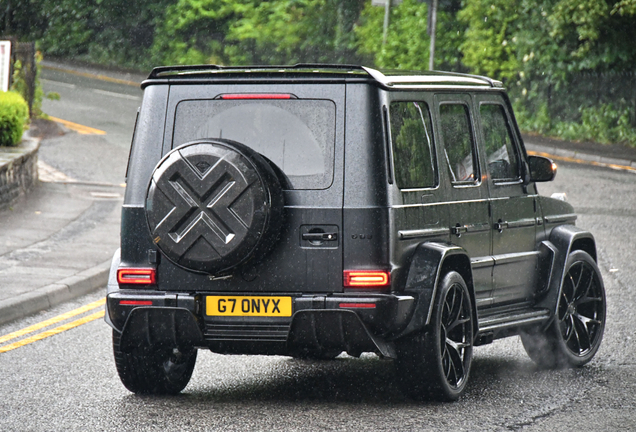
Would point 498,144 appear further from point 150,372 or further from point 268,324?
point 150,372

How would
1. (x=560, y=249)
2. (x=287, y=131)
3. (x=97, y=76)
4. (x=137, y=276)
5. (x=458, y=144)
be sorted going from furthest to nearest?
(x=97, y=76) → (x=560, y=249) → (x=458, y=144) → (x=137, y=276) → (x=287, y=131)

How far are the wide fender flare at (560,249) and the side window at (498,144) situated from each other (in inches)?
21.0

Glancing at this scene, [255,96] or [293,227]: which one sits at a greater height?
[255,96]

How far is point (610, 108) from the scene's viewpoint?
26.9 metres

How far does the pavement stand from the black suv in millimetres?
3356

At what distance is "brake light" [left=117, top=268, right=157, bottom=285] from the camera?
20.2 feet

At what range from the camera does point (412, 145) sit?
6.27 metres

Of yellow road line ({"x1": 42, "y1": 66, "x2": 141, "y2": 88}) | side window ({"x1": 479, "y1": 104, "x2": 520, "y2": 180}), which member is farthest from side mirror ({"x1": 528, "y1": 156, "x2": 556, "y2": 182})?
yellow road line ({"x1": 42, "y1": 66, "x2": 141, "y2": 88})

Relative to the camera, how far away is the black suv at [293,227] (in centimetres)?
586

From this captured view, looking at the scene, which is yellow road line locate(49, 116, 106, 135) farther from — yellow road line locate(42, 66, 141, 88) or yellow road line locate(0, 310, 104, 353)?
yellow road line locate(0, 310, 104, 353)

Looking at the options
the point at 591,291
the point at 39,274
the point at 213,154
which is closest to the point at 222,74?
the point at 213,154

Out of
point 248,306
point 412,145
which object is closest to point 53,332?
point 248,306

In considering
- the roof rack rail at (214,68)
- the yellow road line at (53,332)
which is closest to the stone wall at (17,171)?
the yellow road line at (53,332)

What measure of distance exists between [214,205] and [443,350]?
59.6 inches
